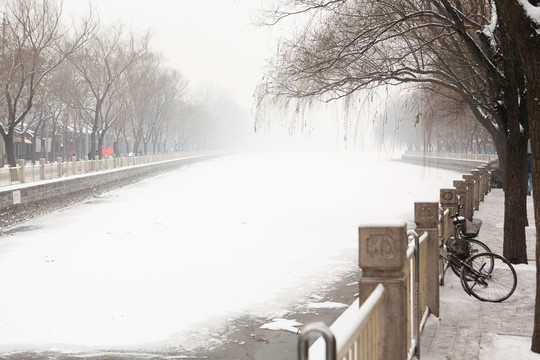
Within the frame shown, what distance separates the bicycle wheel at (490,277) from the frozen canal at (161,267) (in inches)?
59.0

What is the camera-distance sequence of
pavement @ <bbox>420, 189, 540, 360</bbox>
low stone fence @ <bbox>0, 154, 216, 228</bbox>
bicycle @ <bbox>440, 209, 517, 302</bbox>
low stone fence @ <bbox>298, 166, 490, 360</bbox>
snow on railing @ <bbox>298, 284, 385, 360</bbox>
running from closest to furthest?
snow on railing @ <bbox>298, 284, 385, 360</bbox>, low stone fence @ <bbox>298, 166, 490, 360</bbox>, pavement @ <bbox>420, 189, 540, 360</bbox>, bicycle @ <bbox>440, 209, 517, 302</bbox>, low stone fence @ <bbox>0, 154, 216, 228</bbox>

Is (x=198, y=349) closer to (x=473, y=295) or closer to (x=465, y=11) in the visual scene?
(x=473, y=295)

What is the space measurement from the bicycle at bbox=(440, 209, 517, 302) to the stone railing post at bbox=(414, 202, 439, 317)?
1283 mm

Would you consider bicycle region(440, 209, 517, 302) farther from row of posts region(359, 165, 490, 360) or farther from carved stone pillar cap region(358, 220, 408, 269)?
carved stone pillar cap region(358, 220, 408, 269)

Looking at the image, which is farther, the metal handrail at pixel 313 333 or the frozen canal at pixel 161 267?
the frozen canal at pixel 161 267

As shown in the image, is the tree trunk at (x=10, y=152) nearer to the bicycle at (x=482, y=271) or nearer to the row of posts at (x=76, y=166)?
the row of posts at (x=76, y=166)

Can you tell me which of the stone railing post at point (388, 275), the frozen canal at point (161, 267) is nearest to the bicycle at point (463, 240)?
the frozen canal at point (161, 267)

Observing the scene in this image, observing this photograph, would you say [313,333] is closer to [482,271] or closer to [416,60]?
[482,271]

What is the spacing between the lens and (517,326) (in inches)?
292

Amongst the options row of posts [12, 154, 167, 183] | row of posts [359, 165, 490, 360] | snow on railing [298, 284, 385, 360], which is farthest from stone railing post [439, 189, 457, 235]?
row of posts [12, 154, 167, 183]

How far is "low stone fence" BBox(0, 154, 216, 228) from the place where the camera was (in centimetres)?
2309

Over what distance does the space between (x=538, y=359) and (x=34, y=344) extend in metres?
6.33

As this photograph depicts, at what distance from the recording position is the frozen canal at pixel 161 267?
9.90m

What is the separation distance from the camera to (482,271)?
359 inches
